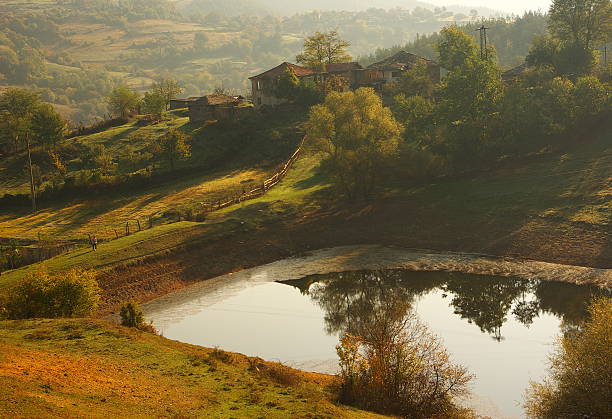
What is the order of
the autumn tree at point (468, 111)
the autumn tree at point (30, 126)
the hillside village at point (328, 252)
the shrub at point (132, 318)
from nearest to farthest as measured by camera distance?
1. the hillside village at point (328, 252)
2. the shrub at point (132, 318)
3. the autumn tree at point (468, 111)
4. the autumn tree at point (30, 126)

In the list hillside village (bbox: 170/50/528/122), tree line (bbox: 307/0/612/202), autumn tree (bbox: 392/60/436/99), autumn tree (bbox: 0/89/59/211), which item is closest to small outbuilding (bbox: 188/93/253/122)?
hillside village (bbox: 170/50/528/122)

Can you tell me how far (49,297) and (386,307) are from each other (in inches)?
950

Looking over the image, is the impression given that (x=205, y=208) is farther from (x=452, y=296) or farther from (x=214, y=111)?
(x=214, y=111)

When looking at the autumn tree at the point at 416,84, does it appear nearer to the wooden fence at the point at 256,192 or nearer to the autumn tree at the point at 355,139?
the wooden fence at the point at 256,192

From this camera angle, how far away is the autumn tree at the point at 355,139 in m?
71.7

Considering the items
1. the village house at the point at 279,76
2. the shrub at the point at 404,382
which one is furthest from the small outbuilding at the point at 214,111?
the shrub at the point at 404,382

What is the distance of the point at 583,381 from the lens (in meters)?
25.9

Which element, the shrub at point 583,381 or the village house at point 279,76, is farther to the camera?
the village house at point 279,76

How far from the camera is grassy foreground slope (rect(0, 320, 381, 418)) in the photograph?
76.8 feet

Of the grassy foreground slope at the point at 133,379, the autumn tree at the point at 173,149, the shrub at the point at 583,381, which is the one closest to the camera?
the grassy foreground slope at the point at 133,379

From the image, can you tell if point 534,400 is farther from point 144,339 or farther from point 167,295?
point 167,295

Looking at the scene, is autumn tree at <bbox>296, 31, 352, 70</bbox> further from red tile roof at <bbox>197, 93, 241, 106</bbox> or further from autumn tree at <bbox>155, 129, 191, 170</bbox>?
autumn tree at <bbox>155, 129, 191, 170</bbox>

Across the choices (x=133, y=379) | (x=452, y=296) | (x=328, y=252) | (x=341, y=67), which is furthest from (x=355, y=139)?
(x=341, y=67)

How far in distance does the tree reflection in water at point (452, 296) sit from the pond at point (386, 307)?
8 cm
